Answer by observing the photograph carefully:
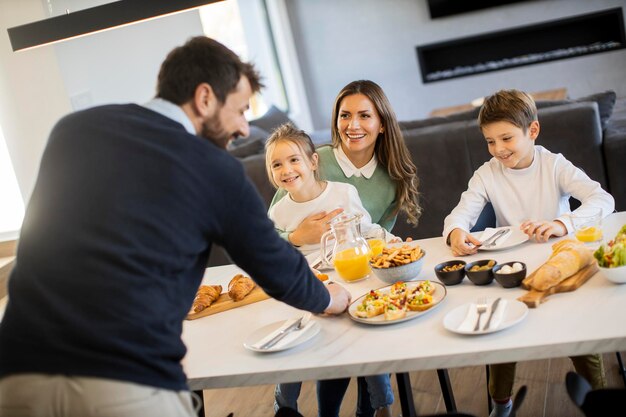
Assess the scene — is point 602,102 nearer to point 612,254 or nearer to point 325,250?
point 325,250

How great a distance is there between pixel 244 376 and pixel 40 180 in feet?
1.99

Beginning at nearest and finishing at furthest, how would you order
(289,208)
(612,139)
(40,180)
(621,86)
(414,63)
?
1. (40,180)
2. (289,208)
3. (612,139)
4. (621,86)
5. (414,63)

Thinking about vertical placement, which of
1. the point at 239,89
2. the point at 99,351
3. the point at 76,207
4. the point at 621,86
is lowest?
the point at 621,86

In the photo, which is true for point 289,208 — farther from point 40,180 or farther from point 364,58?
point 364,58

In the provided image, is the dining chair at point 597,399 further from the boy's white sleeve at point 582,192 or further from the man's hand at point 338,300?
the boy's white sleeve at point 582,192

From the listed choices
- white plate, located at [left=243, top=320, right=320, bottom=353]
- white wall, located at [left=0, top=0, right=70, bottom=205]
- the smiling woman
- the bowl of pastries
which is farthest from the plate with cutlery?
white wall, located at [left=0, top=0, right=70, bottom=205]

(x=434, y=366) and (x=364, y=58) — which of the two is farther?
(x=364, y=58)

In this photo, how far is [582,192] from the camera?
232 centimetres

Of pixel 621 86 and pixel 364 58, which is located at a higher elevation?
pixel 364 58

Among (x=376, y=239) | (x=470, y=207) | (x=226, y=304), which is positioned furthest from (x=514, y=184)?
(x=226, y=304)

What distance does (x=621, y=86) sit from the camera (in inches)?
302

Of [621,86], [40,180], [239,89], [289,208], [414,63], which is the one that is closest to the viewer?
[40,180]

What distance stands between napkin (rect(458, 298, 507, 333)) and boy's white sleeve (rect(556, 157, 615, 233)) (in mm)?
574

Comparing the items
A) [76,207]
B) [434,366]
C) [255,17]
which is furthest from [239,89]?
[255,17]
